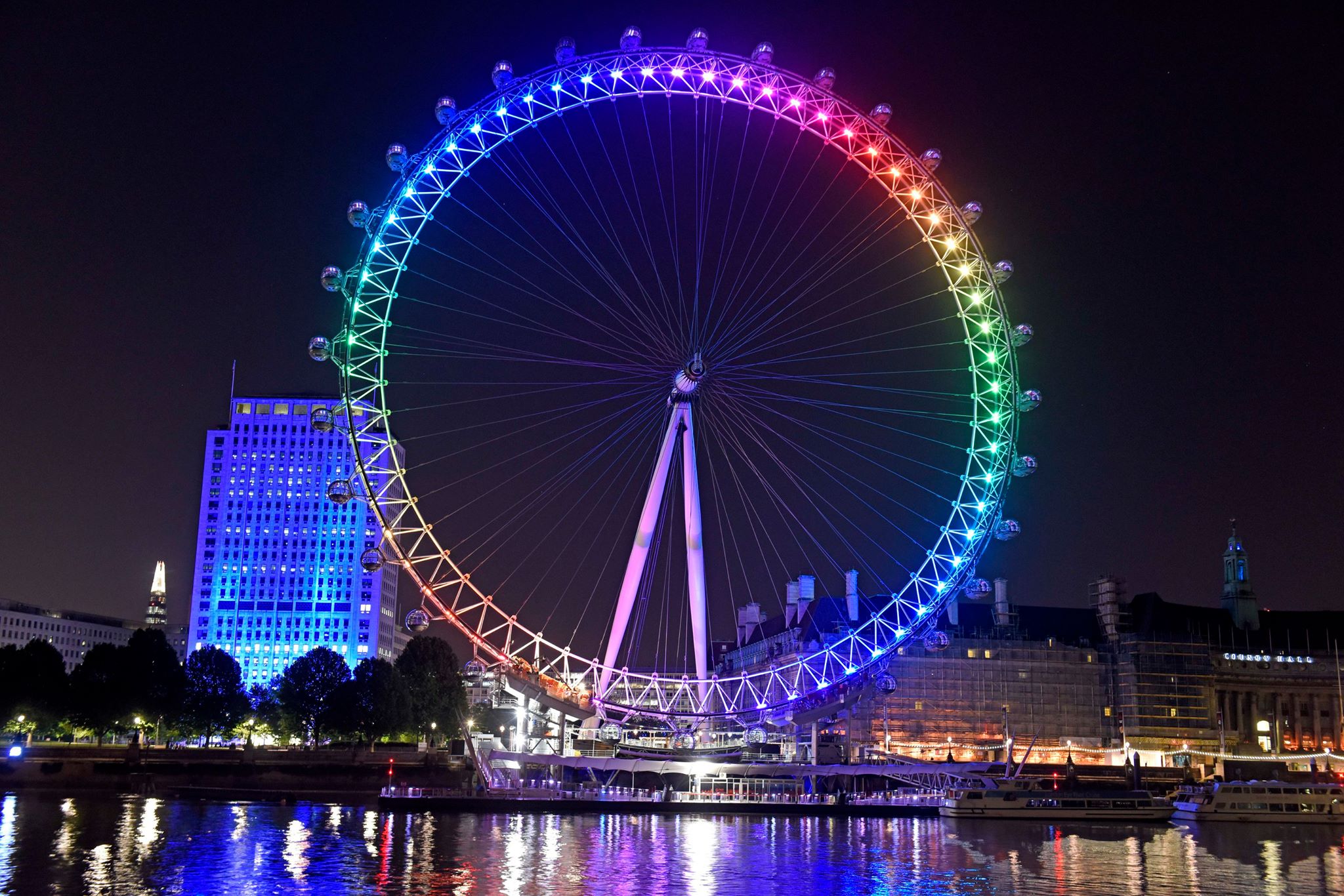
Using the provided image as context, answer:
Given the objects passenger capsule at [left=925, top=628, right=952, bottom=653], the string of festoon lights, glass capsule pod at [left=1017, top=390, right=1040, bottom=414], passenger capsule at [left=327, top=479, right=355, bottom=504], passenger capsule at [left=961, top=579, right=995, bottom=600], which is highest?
glass capsule pod at [left=1017, top=390, right=1040, bottom=414]

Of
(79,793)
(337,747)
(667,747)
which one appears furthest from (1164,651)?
(79,793)

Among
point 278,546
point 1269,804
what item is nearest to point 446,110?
point 1269,804

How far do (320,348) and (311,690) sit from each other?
48.6 m

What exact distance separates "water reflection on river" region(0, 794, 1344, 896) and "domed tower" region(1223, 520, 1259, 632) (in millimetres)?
65132

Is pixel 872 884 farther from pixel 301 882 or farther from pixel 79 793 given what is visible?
pixel 79 793

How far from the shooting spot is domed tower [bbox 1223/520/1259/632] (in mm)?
128750

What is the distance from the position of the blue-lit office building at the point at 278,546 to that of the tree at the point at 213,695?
154 feet

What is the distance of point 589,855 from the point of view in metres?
45.4

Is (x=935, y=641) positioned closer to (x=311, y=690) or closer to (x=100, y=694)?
(x=311, y=690)

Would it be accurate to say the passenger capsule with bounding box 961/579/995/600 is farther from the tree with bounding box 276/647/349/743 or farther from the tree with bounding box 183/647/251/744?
the tree with bounding box 183/647/251/744

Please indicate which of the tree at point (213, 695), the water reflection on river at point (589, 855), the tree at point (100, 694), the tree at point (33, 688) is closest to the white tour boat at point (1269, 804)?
the water reflection on river at point (589, 855)

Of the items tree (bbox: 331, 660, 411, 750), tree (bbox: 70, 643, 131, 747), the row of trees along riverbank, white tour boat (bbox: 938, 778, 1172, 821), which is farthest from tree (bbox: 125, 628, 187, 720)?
white tour boat (bbox: 938, 778, 1172, 821)

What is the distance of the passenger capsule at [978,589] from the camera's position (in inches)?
2392

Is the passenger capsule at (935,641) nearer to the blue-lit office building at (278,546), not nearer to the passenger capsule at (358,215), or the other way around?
the passenger capsule at (358,215)
